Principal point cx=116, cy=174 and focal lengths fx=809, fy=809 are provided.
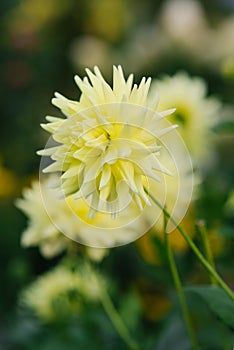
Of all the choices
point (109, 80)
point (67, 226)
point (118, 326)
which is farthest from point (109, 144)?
point (109, 80)

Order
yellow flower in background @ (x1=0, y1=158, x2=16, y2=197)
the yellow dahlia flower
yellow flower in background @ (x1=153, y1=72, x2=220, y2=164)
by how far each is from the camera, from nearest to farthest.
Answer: the yellow dahlia flower → yellow flower in background @ (x1=153, y1=72, x2=220, y2=164) → yellow flower in background @ (x1=0, y1=158, x2=16, y2=197)

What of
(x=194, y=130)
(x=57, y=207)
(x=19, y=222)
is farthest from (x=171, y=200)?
(x=19, y=222)

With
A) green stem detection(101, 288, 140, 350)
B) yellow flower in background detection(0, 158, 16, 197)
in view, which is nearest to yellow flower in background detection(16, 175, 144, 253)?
green stem detection(101, 288, 140, 350)

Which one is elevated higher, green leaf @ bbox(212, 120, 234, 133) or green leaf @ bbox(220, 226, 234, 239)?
green leaf @ bbox(212, 120, 234, 133)

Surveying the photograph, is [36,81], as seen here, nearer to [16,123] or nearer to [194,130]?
[16,123]

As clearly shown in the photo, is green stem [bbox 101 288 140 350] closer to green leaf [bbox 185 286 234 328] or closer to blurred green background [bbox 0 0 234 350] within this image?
blurred green background [bbox 0 0 234 350]
